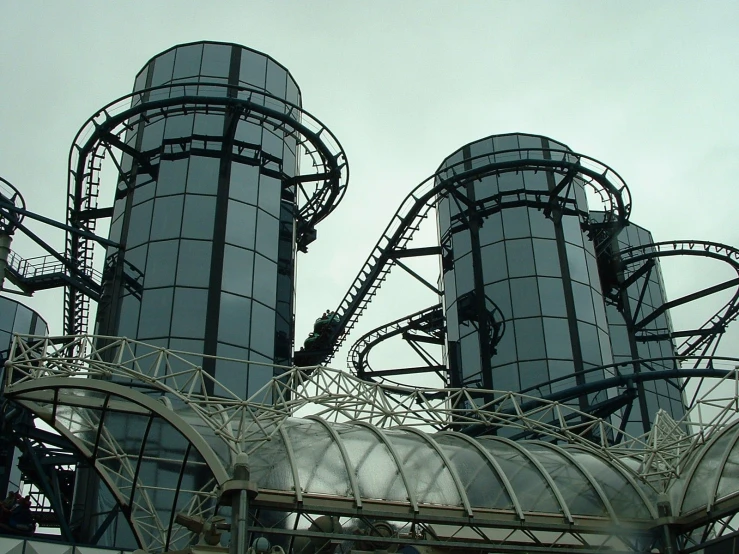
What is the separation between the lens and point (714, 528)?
23344mm

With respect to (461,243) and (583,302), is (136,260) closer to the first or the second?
(461,243)

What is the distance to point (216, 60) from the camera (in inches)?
1634

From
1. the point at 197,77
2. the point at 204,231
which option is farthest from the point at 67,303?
the point at 197,77

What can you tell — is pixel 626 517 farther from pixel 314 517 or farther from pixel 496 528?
pixel 314 517

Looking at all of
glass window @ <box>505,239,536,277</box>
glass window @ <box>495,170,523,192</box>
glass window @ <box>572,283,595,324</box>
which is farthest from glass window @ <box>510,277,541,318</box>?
glass window @ <box>495,170,523,192</box>

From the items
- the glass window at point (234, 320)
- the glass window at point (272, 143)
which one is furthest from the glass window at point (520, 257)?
the glass window at point (234, 320)

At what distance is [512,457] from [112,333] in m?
17.6

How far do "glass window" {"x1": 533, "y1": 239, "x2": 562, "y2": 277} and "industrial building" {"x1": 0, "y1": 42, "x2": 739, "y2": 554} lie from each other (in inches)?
4.2

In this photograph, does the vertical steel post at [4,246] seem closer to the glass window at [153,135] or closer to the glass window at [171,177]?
the glass window at [171,177]

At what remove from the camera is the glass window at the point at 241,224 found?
121 feet

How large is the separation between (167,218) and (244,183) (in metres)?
3.82

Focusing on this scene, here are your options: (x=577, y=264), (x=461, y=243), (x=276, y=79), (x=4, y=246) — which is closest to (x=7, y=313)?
(x=4, y=246)

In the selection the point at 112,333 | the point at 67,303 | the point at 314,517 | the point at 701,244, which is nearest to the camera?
the point at 314,517

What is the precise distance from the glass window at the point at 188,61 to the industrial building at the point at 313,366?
0.45ft
